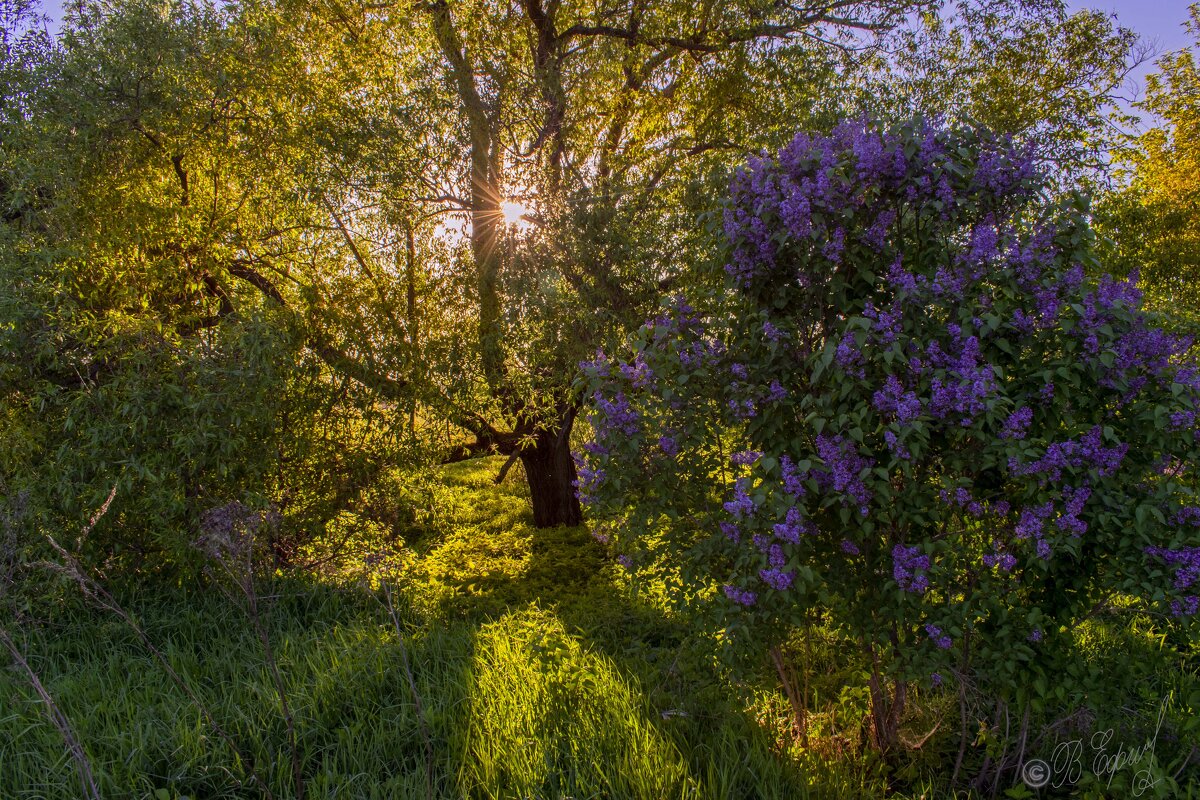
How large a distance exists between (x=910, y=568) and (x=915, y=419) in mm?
600

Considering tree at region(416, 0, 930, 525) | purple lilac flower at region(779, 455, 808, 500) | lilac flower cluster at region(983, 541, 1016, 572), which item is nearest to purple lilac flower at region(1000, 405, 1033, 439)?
lilac flower cluster at region(983, 541, 1016, 572)

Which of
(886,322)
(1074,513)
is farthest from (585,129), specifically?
(1074,513)

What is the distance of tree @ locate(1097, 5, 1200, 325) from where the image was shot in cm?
941

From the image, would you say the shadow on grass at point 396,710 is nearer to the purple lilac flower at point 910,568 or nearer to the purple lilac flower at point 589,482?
the purple lilac flower at point 589,482

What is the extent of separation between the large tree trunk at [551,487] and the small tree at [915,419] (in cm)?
653

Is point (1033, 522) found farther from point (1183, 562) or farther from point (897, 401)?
point (897, 401)

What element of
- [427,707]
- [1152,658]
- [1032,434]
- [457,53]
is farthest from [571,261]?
[1152,658]

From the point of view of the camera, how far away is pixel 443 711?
372 centimetres

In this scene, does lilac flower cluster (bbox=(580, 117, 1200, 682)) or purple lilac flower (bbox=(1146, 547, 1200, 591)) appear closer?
purple lilac flower (bbox=(1146, 547, 1200, 591))

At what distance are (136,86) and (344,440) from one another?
371 cm

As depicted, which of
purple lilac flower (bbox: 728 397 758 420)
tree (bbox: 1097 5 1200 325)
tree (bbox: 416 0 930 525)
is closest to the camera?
purple lilac flower (bbox: 728 397 758 420)

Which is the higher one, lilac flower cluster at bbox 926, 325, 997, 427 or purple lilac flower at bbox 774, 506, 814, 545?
lilac flower cluster at bbox 926, 325, 997, 427

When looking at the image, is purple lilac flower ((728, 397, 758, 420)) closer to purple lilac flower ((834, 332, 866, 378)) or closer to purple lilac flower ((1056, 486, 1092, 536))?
purple lilac flower ((834, 332, 866, 378))

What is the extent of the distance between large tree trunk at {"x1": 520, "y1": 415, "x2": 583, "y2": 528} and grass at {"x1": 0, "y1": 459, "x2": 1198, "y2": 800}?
433 centimetres
